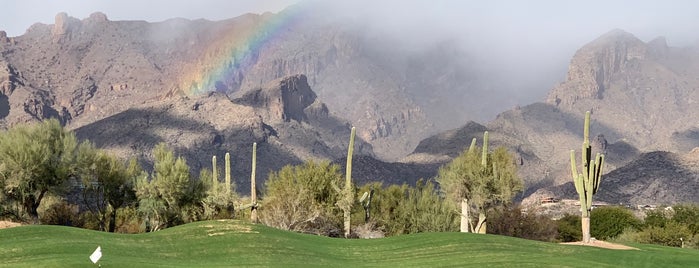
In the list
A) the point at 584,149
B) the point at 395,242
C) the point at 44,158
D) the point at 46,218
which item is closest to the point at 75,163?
the point at 44,158

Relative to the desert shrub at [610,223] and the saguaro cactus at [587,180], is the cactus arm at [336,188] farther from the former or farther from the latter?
the desert shrub at [610,223]

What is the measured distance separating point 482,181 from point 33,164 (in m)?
31.7

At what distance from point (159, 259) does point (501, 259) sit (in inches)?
511

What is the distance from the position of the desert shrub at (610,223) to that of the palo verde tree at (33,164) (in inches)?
2477

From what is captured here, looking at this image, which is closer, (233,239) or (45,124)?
(233,239)

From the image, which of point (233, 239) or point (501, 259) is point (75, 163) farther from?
point (501, 259)

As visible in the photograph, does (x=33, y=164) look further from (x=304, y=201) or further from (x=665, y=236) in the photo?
(x=665, y=236)

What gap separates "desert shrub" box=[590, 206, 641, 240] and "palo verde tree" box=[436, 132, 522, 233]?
144ft

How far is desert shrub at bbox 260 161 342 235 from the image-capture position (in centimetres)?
5772

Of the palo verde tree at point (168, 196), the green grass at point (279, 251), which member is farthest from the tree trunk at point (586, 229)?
the palo verde tree at point (168, 196)

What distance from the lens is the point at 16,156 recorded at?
5634 centimetres

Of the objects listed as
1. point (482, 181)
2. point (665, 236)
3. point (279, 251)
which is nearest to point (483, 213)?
point (482, 181)

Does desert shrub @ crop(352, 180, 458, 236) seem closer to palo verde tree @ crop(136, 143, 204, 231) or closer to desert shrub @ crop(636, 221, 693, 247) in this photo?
palo verde tree @ crop(136, 143, 204, 231)

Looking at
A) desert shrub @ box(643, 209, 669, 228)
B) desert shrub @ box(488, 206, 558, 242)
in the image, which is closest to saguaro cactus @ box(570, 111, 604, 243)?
desert shrub @ box(488, 206, 558, 242)
